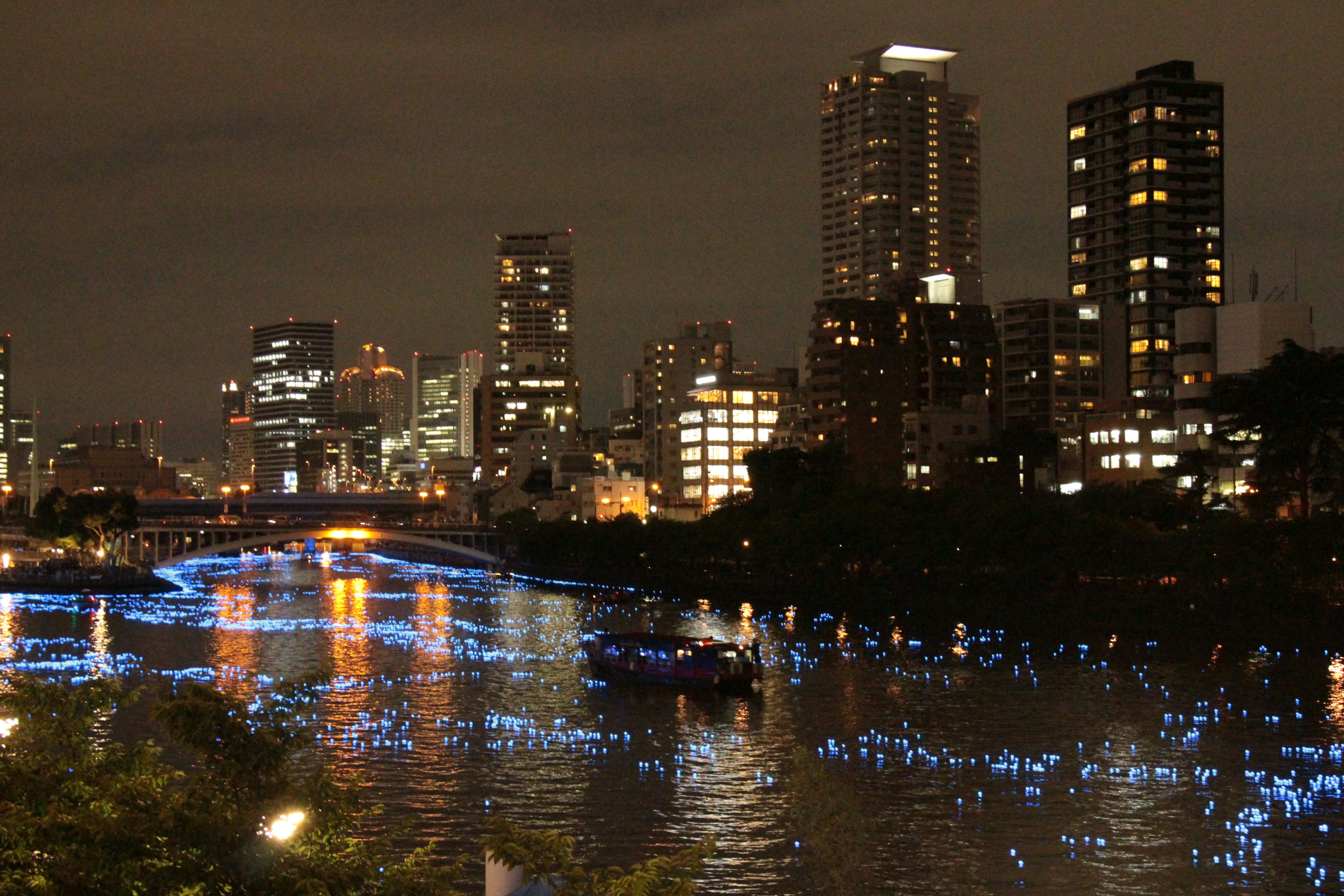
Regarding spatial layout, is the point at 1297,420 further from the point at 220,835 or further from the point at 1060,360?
the point at 1060,360

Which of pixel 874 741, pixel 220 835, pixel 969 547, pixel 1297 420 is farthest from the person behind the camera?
pixel 969 547

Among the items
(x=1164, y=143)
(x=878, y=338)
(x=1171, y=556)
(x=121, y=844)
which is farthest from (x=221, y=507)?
(x=121, y=844)

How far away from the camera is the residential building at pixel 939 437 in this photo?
14175 centimetres

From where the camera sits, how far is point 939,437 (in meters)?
143

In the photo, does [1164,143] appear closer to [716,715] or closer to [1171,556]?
[1171,556]

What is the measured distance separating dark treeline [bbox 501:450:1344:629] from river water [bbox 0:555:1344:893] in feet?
17.5

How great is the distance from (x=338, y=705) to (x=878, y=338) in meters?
114

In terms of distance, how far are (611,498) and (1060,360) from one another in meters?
52.2

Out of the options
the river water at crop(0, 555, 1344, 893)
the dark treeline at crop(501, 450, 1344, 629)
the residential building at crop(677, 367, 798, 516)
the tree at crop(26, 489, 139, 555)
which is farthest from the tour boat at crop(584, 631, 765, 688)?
the residential building at crop(677, 367, 798, 516)

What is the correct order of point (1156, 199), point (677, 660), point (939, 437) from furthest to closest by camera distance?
point (1156, 199) < point (939, 437) < point (677, 660)

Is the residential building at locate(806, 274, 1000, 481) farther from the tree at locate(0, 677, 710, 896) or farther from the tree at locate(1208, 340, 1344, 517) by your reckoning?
the tree at locate(0, 677, 710, 896)

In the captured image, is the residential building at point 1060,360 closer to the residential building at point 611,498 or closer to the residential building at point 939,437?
the residential building at point 939,437

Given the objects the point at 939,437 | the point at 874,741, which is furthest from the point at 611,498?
the point at 874,741

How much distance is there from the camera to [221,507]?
614 ft
